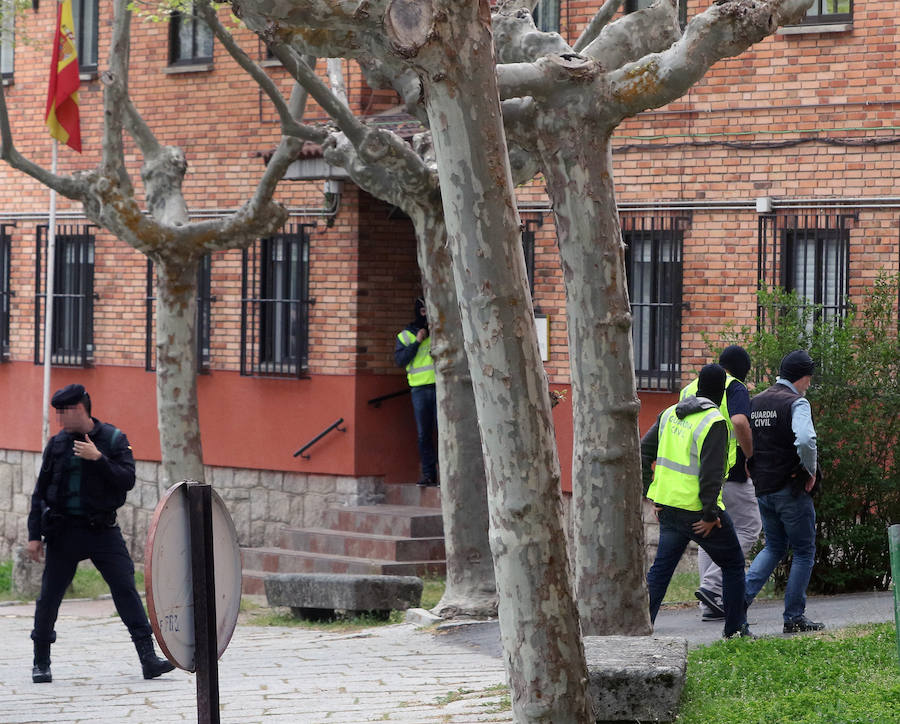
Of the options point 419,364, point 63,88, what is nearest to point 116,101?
point 63,88

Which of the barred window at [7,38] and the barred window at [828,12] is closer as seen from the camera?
the barred window at [828,12]

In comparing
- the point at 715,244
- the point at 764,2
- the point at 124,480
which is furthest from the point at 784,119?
the point at 124,480

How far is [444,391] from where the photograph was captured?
39.4 ft

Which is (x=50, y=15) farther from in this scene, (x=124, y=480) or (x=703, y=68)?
(x=703, y=68)

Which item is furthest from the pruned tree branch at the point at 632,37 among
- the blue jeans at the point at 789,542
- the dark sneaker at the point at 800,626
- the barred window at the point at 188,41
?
the barred window at the point at 188,41

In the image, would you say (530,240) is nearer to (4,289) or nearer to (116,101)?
(116,101)

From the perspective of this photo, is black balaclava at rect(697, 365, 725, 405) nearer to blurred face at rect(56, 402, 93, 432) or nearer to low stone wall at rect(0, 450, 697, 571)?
blurred face at rect(56, 402, 93, 432)

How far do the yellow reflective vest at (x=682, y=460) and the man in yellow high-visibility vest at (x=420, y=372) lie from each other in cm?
617

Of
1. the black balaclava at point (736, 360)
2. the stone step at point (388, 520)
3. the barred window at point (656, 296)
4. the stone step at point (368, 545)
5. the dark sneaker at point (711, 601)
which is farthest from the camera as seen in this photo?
the stone step at point (388, 520)

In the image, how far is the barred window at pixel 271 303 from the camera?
56.5ft

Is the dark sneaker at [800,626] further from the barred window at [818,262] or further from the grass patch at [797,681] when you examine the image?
the barred window at [818,262]

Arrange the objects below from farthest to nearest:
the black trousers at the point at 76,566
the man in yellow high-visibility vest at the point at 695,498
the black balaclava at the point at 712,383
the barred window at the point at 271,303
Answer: the barred window at the point at 271,303, the black trousers at the point at 76,566, the black balaclava at the point at 712,383, the man in yellow high-visibility vest at the point at 695,498

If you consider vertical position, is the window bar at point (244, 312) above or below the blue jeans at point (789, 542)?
above

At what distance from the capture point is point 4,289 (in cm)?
2008
